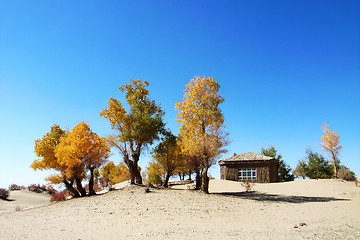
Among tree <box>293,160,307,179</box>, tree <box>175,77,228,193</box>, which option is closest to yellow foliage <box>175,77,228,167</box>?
tree <box>175,77,228,193</box>

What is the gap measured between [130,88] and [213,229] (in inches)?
772

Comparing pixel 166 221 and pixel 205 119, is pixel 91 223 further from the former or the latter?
pixel 205 119

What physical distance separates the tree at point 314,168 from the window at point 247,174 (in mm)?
17462

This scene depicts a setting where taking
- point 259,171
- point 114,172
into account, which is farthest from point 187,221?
point 114,172

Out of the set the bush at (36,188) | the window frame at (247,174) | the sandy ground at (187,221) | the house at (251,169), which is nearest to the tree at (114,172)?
the bush at (36,188)

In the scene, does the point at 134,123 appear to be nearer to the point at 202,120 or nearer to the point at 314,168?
the point at 202,120

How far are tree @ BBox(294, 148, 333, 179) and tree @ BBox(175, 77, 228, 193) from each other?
1327 inches

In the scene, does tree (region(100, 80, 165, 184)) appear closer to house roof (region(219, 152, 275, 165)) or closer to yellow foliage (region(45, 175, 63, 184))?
yellow foliage (region(45, 175, 63, 184))

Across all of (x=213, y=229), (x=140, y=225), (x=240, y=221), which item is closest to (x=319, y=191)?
(x=240, y=221)

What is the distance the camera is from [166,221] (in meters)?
12.5

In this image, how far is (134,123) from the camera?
2497 cm

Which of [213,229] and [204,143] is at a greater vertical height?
Result: [204,143]

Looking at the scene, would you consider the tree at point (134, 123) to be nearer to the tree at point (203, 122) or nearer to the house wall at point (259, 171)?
the tree at point (203, 122)

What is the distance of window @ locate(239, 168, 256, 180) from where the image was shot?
37.4 meters
